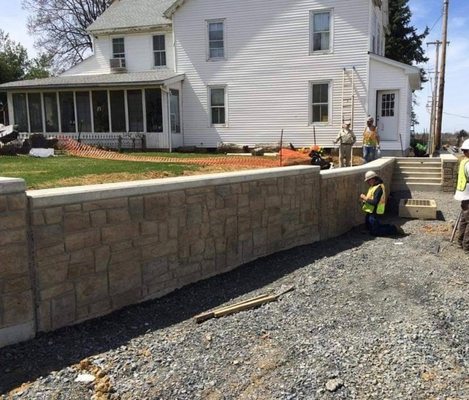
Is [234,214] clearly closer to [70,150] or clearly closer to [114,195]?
[114,195]

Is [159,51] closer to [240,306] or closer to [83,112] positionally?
[83,112]

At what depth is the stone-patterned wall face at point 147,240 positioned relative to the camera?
14.6ft

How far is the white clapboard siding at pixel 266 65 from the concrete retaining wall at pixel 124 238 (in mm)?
14669

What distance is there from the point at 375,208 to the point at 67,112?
19.6 meters

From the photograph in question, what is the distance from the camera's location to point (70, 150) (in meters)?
21.3

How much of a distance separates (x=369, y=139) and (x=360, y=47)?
670 centimetres

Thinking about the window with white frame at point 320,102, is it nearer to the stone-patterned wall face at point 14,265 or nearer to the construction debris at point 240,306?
the construction debris at point 240,306

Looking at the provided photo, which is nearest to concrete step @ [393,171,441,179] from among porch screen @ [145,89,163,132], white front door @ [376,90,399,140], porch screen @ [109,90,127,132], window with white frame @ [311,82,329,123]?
white front door @ [376,90,399,140]

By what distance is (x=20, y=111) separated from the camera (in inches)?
1009

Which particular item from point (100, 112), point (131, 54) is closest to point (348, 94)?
point (131, 54)

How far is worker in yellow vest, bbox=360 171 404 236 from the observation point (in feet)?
30.9

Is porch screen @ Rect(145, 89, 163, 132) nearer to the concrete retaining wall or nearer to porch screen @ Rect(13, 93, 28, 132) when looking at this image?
porch screen @ Rect(13, 93, 28, 132)

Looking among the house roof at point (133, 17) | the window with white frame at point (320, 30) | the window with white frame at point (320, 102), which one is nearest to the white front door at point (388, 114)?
the window with white frame at point (320, 102)

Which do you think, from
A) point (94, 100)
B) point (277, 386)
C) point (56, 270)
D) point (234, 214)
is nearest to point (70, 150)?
point (94, 100)
